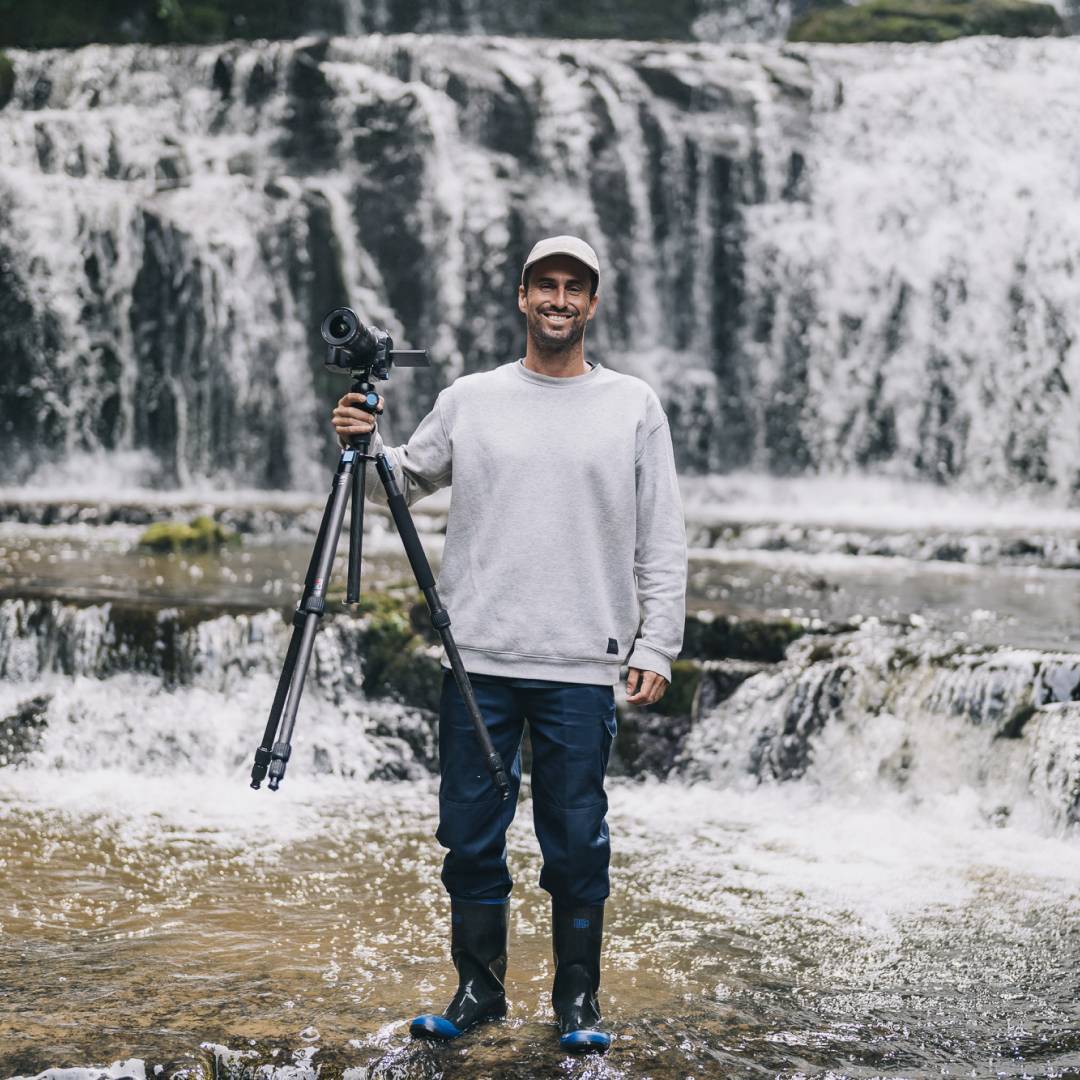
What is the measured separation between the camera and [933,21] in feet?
64.4

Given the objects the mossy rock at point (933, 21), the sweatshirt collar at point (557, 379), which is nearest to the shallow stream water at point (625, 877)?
the sweatshirt collar at point (557, 379)

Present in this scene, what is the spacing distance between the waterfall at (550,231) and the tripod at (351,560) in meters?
12.7

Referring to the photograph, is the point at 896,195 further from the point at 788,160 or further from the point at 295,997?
the point at 295,997

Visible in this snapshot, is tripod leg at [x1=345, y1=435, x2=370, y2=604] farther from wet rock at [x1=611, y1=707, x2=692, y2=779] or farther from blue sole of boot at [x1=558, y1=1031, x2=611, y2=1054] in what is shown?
wet rock at [x1=611, y1=707, x2=692, y2=779]

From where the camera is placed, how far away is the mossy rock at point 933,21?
1952cm

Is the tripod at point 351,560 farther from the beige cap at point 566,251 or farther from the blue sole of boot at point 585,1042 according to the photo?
the blue sole of boot at point 585,1042

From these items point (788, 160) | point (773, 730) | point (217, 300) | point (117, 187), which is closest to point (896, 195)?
point (788, 160)

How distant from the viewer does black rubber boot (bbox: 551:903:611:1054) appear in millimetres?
3045

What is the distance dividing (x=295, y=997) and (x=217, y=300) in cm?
1285

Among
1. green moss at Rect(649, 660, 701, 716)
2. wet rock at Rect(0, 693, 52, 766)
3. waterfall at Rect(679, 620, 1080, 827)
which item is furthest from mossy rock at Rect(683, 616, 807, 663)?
wet rock at Rect(0, 693, 52, 766)

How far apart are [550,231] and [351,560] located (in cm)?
1357

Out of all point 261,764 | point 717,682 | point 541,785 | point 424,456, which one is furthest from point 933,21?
point 261,764

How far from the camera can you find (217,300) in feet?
50.1

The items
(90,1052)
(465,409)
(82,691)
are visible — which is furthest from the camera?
(82,691)
